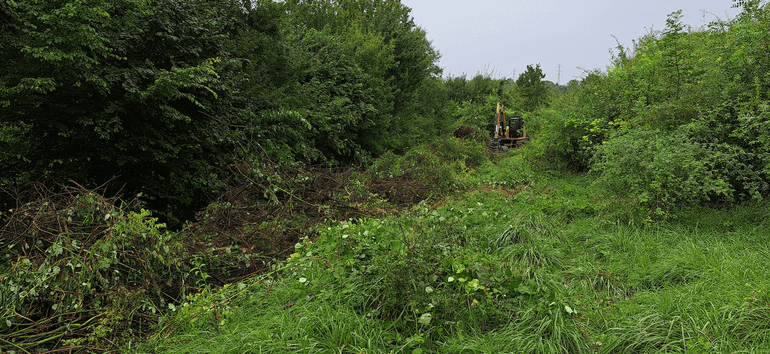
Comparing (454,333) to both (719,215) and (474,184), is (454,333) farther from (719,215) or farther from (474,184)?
(474,184)

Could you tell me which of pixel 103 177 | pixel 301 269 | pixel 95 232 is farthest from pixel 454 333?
pixel 103 177

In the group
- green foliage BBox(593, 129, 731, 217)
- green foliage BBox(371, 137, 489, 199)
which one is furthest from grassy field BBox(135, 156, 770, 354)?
green foliage BBox(371, 137, 489, 199)

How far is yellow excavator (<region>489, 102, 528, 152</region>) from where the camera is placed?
1947 centimetres

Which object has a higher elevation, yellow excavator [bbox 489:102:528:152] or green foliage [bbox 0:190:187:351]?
yellow excavator [bbox 489:102:528:152]

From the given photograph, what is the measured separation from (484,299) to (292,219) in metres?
3.24

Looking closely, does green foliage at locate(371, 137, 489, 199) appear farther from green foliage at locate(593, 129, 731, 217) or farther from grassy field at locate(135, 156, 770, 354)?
grassy field at locate(135, 156, 770, 354)

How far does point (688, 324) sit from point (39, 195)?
6.20 m

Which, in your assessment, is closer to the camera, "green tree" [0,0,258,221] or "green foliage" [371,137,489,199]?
"green tree" [0,0,258,221]

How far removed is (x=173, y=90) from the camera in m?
4.64

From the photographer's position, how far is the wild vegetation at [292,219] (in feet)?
9.62

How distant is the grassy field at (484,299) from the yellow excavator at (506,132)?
48.8 ft

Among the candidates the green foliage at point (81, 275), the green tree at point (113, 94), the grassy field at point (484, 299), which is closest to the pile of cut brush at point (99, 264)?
the green foliage at point (81, 275)

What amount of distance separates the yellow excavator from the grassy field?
48.8ft

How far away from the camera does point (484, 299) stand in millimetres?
3178
